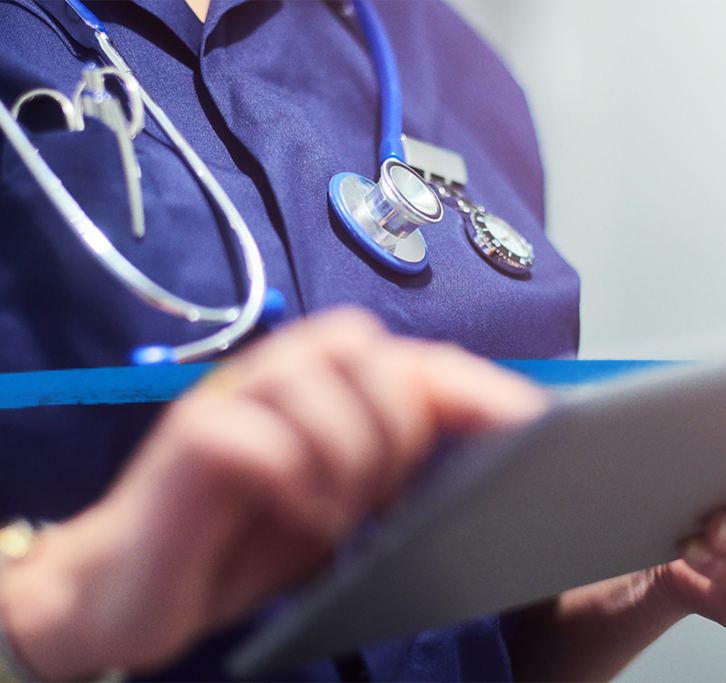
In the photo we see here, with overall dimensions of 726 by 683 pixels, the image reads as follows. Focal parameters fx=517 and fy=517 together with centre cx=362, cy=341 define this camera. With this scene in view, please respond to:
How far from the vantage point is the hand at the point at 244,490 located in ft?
0.51

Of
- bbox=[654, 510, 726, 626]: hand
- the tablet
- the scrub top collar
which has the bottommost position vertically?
bbox=[654, 510, 726, 626]: hand

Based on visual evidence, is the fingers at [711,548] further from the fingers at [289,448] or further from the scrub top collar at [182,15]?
the scrub top collar at [182,15]

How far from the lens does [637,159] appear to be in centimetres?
68

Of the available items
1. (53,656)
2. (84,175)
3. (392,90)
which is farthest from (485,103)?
(53,656)

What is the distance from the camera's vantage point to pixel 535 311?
1.37ft

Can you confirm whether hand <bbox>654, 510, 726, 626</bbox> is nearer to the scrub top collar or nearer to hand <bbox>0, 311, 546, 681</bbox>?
hand <bbox>0, 311, 546, 681</bbox>

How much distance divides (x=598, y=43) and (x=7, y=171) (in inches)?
28.6

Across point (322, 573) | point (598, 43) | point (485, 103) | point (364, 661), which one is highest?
point (598, 43)

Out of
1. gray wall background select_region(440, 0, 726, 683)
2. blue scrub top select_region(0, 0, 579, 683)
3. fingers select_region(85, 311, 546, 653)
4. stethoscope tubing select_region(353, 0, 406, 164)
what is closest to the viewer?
fingers select_region(85, 311, 546, 653)

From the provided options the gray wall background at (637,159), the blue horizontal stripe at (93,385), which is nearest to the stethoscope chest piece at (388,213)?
the blue horizontal stripe at (93,385)

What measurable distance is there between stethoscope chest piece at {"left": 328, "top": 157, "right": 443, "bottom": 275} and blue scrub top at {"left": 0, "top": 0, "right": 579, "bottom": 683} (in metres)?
0.01

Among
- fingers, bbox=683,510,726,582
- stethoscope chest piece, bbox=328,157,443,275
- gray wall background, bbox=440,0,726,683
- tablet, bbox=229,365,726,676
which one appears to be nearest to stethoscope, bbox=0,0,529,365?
stethoscope chest piece, bbox=328,157,443,275

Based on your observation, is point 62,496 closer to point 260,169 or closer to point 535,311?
point 260,169

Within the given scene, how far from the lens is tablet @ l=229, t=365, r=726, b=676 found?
16cm
